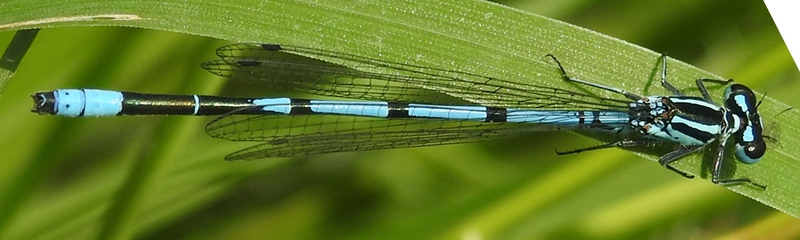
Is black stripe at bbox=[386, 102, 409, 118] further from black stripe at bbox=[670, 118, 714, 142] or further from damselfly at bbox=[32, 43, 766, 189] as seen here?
black stripe at bbox=[670, 118, 714, 142]

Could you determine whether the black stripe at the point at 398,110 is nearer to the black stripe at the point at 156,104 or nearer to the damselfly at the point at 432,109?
the damselfly at the point at 432,109

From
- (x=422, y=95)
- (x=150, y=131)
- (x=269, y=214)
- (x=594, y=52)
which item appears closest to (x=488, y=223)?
(x=422, y=95)

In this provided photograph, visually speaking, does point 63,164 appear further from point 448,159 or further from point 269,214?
point 448,159

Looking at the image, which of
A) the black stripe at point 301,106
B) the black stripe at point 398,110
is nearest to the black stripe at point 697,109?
the black stripe at point 398,110

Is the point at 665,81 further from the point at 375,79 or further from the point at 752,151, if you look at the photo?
the point at 375,79

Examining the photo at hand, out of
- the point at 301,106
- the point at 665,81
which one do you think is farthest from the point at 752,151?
the point at 301,106

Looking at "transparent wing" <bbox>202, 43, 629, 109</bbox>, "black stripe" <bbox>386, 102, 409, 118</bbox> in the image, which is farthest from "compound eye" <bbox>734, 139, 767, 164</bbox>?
"black stripe" <bbox>386, 102, 409, 118</bbox>
